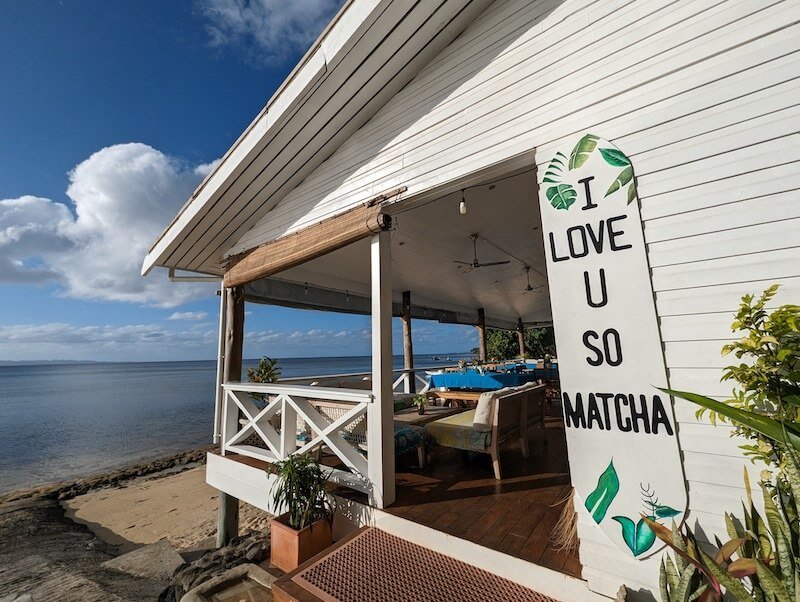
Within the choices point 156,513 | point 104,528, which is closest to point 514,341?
point 156,513

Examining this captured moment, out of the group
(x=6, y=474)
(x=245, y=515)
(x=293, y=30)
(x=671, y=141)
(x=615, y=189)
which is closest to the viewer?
(x=671, y=141)

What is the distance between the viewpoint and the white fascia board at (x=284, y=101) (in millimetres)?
2666

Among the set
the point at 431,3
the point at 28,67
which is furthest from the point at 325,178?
the point at 28,67

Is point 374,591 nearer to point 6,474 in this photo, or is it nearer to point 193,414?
point 6,474

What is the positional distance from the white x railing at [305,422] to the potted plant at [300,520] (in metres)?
0.29

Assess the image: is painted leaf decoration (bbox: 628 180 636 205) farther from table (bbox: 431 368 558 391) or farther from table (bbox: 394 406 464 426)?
table (bbox: 431 368 558 391)

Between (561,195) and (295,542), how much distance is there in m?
2.97

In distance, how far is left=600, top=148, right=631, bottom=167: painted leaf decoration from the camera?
6.14 ft

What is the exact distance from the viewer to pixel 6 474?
41.7 ft

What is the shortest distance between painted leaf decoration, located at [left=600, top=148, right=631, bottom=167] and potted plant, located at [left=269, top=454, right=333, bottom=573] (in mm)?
2932

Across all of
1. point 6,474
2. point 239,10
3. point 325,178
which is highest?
point 239,10

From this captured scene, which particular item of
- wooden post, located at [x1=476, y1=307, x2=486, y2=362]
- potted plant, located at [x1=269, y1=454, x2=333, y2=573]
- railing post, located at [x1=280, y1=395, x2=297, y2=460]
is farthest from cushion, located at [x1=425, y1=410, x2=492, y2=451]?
wooden post, located at [x1=476, y1=307, x2=486, y2=362]

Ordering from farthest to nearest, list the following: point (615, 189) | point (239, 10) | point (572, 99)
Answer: point (239, 10) < point (572, 99) < point (615, 189)

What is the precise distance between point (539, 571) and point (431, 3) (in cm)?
379
